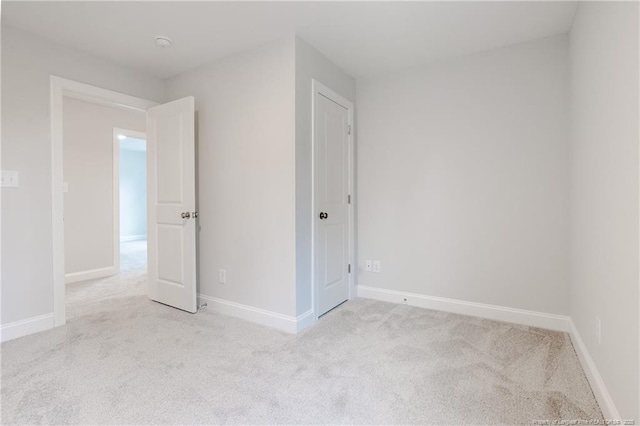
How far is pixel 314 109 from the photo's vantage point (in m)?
2.73

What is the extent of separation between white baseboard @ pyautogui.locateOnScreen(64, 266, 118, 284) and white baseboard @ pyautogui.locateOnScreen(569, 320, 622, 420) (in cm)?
507

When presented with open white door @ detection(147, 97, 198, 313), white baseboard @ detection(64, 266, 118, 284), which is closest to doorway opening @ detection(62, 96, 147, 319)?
white baseboard @ detection(64, 266, 118, 284)

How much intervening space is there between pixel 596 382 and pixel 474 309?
3.92 feet

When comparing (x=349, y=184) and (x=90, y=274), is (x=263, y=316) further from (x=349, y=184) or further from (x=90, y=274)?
(x=90, y=274)

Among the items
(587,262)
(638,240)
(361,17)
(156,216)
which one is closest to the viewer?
(638,240)

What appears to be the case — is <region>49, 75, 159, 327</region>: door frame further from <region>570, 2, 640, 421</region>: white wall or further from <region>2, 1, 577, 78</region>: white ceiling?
<region>570, 2, 640, 421</region>: white wall

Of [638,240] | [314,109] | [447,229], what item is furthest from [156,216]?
[638,240]

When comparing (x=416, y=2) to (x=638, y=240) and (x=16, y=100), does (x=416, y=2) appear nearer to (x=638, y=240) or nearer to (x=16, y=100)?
(x=638, y=240)

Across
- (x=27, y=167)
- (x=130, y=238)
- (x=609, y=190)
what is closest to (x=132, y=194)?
(x=130, y=238)

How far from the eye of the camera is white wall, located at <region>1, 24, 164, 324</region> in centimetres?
240

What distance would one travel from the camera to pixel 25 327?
2.47 metres

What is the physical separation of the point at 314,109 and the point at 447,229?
1.60 m

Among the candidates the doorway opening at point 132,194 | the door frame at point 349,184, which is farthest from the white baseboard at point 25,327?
the doorway opening at point 132,194

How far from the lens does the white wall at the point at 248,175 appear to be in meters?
2.58
